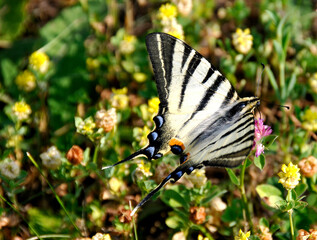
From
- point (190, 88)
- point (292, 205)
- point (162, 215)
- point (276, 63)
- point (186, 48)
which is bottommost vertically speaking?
point (162, 215)

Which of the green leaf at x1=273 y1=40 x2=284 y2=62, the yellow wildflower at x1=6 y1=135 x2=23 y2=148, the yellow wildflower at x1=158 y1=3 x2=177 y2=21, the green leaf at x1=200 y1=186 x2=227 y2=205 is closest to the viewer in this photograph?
the green leaf at x1=200 y1=186 x2=227 y2=205

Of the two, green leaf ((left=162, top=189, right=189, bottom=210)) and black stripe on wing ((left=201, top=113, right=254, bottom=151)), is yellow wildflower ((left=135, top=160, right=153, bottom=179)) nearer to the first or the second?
green leaf ((left=162, top=189, right=189, bottom=210))

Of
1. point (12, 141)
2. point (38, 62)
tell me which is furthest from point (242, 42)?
point (12, 141)

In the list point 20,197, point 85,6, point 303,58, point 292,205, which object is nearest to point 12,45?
point 85,6

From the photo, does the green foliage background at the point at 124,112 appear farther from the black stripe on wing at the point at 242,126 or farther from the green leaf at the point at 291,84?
the black stripe on wing at the point at 242,126

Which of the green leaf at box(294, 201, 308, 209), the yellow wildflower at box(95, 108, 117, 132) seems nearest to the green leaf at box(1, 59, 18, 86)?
the yellow wildflower at box(95, 108, 117, 132)

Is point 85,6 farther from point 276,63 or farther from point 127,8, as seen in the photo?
point 276,63

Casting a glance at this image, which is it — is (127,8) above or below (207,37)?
above

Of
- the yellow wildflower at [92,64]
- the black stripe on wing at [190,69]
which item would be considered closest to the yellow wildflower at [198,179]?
the black stripe on wing at [190,69]
